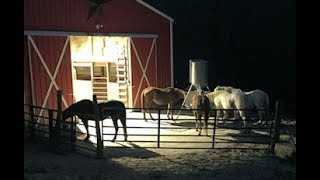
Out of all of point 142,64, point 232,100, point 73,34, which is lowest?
point 232,100

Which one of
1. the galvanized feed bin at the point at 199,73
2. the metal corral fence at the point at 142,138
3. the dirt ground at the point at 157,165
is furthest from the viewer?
the galvanized feed bin at the point at 199,73

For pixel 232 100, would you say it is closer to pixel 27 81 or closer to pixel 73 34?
pixel 73 34

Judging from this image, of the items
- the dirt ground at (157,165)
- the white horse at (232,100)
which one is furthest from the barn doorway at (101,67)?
the dirt ground at (157,165)

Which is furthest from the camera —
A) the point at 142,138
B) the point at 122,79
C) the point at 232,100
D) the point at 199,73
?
the point at 122,79

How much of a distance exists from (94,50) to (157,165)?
8906 millimetres

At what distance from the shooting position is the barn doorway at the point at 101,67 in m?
15.6

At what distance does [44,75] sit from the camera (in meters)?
12.3

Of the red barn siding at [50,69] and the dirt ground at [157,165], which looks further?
the red barn siding at [50,69]

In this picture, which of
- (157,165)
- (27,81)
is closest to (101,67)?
(27,81)

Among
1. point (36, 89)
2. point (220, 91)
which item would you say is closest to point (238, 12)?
point (220, 91)

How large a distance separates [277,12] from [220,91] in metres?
7.30

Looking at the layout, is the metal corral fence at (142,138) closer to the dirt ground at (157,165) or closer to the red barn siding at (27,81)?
the dirt ground at (157,165)

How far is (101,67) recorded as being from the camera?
1647 centimetres

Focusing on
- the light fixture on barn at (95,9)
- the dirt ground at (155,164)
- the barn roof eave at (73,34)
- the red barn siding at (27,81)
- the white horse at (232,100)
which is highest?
the light fixture on barn at (95,9)
